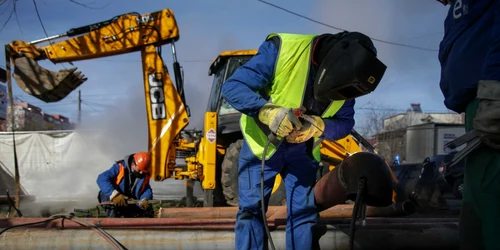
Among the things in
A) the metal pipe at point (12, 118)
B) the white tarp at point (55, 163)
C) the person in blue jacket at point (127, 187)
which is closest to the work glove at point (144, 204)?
the person in blue jacket at point (127, 187)

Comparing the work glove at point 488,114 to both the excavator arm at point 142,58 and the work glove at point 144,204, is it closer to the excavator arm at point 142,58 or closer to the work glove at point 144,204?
the work glove at point 144,204

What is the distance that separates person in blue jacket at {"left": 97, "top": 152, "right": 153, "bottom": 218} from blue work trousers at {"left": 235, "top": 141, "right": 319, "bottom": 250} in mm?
3181

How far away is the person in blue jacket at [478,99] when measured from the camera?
1618mm

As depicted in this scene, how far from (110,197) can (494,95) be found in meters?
4.66

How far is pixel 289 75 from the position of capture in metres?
2.48

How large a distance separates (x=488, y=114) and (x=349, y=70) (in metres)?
0.60

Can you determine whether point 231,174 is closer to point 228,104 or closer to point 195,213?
point 228,104

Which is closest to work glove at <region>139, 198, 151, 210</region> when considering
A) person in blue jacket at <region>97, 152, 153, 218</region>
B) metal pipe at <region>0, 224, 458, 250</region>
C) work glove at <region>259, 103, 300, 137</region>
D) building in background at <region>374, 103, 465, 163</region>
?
person in blue jacket at <region>97, 152, 153, 218</region>

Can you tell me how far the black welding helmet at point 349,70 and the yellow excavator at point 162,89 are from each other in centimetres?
493

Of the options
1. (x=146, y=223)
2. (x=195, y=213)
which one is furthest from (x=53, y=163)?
(x=146, y=223)

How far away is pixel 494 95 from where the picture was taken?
1584 mm

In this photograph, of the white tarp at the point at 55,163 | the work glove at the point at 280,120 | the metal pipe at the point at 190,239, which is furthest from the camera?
the white tarp at the point at 55,163

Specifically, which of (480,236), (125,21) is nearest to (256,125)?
(480,236)

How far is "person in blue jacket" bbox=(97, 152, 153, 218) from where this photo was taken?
5406mm
